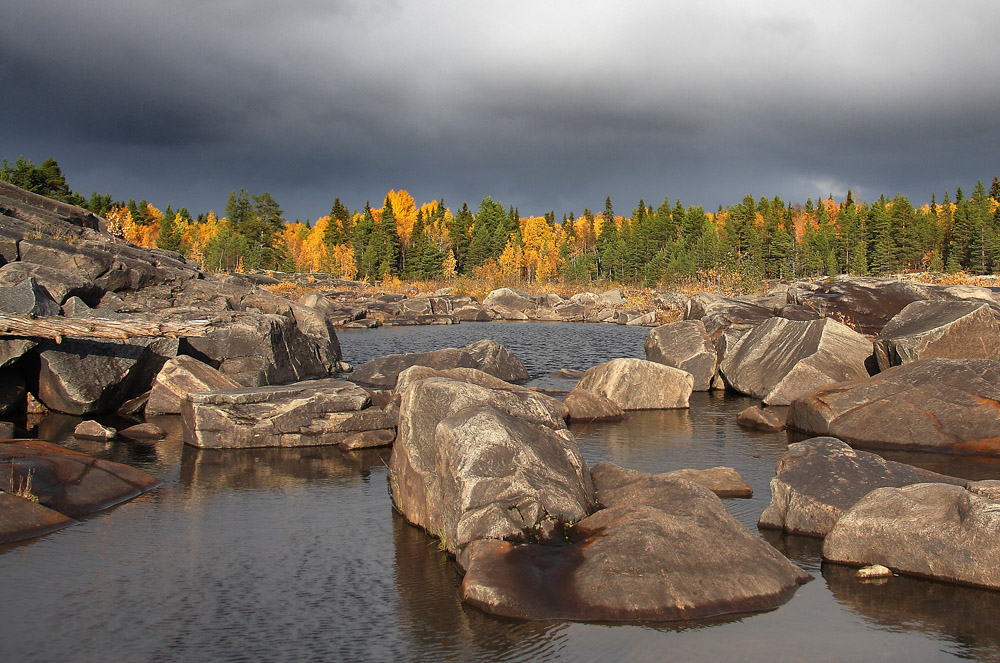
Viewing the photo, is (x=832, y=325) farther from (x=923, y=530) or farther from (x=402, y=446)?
(x=402, y=446)

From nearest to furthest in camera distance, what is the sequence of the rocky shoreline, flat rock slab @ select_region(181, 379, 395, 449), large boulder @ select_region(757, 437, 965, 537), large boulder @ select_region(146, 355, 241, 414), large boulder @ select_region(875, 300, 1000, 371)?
the rocky shoreline < large boulder @ select_region(757, 437, 965, 537) < flat rock slab @ select_region(181, 379, 395, 449) < large boulder @ select_region(875, 300, 1000, 371) < large boulder @ select_region(146, 355, 241, 414)

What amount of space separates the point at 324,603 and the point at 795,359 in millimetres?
16204

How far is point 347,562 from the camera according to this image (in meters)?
9.07

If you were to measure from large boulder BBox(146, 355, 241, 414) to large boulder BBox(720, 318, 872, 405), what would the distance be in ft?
49.3

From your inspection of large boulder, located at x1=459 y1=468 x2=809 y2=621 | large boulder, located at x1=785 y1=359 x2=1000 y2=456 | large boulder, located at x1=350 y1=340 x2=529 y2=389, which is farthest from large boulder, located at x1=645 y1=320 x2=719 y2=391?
large boulder, located at x1=459 y1=468 x2=809 y2=621

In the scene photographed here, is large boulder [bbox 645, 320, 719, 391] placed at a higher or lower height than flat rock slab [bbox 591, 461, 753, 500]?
higher

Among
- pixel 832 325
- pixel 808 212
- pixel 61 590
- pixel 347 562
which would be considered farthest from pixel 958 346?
pixel 808 212

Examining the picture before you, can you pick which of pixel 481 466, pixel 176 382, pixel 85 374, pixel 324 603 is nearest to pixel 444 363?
pixel 176 382

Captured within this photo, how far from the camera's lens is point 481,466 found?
356 inches

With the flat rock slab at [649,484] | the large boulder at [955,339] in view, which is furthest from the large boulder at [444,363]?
the large boulder at [955,339]

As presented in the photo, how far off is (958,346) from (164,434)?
62.7ft

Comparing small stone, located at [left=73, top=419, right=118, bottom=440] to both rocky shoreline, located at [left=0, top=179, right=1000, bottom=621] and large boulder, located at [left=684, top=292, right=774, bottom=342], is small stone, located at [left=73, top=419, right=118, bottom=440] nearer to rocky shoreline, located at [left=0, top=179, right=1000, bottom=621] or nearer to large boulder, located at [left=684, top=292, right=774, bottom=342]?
rocky shoreline, located at [left=0, top=179, right=1000, bottom=621]

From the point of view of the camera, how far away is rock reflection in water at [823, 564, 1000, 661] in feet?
22.5

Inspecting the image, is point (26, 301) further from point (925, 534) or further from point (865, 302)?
point (865, 302)
